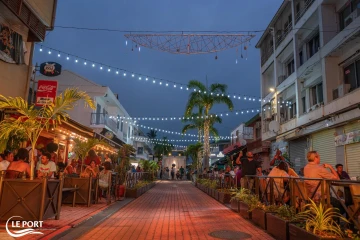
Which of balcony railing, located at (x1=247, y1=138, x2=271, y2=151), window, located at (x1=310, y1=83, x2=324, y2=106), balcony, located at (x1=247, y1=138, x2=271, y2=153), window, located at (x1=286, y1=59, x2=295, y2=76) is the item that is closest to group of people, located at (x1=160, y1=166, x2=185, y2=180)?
balcony railing, located at (x1=247, y1=138, x2=271, y2=151)

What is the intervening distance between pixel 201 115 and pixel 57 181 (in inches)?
921

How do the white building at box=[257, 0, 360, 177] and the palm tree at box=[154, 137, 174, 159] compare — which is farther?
the palm tree at box=[154, 137, 174, 159]

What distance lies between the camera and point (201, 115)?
96.8 feet

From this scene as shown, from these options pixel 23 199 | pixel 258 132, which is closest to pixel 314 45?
pixel 258 132

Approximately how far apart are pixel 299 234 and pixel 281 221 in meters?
0.83

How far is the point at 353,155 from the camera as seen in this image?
13.0 m

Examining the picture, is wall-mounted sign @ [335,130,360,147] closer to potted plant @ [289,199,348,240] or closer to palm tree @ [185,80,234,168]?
potted plant @ [289,199,348,240]

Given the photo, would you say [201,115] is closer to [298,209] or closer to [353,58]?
[353,58]

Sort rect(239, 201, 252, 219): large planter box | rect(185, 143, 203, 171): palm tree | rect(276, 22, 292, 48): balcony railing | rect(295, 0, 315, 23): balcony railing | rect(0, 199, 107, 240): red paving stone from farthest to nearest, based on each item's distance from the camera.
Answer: rect(185, 143, 203, 171): palm tree < rect(276, 22, 292, 48): balcony railing < rect(295, 0, 315, 23): balcony railing < rect(239, 201, 252, 219): large planter box < rect(0, 199, 107, 240): red paving stone

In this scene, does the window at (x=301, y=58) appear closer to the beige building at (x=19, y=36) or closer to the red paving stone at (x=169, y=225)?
the red paving stone at (x=169, y=225)

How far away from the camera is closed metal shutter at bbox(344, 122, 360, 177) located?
1274 centimetres

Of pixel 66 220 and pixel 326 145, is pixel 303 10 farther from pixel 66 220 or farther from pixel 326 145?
pixel 66 220

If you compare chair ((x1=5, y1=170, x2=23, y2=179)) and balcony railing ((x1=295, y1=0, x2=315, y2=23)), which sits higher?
balcony railing ((x1=295, y1=0, x2=315, y2=23))

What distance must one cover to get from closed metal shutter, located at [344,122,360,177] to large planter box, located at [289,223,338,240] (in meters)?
9.18
